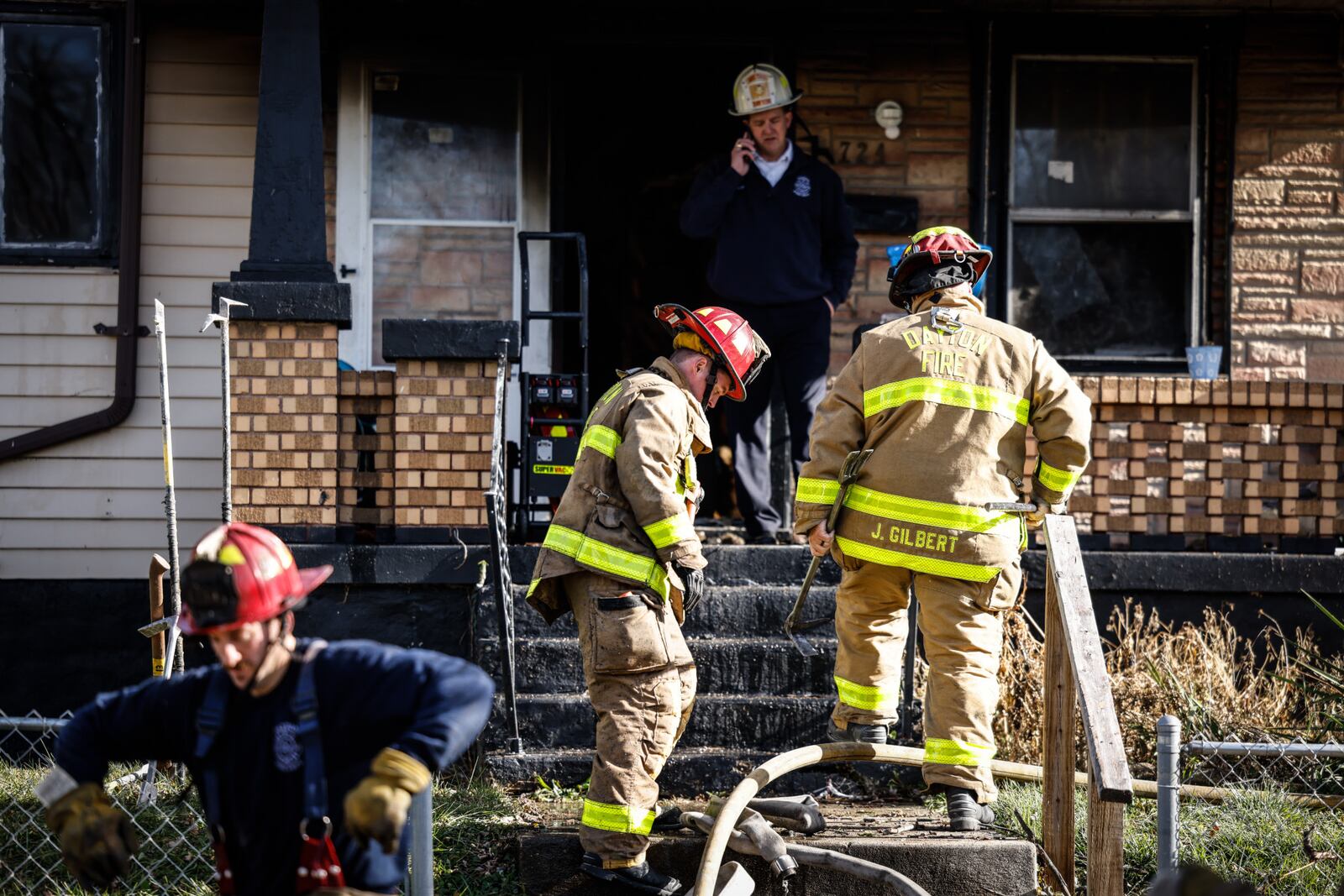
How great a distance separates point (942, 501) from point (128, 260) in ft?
16.4

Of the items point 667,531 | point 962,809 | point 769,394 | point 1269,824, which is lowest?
point 1269,824

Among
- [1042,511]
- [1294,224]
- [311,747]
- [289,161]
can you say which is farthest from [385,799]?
[1294,224]

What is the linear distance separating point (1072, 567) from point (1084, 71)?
4635mm

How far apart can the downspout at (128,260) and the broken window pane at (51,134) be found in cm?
24

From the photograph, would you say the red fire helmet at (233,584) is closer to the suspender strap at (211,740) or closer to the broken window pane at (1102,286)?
the suspender strap at (211,740)

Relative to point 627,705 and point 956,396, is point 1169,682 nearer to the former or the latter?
point 956,396

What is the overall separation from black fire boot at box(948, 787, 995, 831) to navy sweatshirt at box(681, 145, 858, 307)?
2.96 metres

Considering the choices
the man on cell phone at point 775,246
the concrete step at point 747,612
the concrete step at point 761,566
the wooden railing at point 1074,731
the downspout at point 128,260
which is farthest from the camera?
the downspout at point 128,260

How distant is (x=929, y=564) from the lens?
4680mm

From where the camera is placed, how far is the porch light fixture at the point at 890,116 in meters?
8.09

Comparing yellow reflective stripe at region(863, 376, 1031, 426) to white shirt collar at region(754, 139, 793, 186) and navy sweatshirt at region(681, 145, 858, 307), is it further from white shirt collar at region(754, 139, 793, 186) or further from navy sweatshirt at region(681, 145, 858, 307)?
white shirt collar at region(754, 139, 793, 186)

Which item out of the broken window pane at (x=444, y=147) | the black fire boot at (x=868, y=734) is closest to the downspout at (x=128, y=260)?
the broken window pane at (x=444, y=147)

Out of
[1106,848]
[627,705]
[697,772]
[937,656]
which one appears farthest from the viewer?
[697,772]

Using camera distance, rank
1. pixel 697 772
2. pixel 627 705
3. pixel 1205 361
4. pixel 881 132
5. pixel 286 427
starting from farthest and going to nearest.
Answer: pixel 881 132
pixel 1205 361
pixel 286 427
pixel 697 772
pixel 627 705
